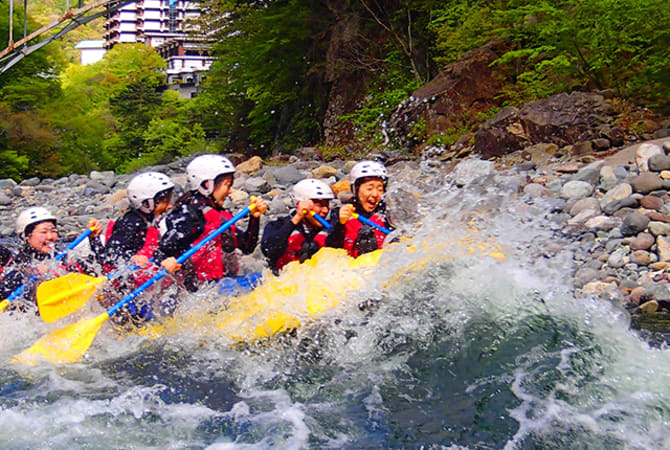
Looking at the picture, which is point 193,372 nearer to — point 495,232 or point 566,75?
point 495,232

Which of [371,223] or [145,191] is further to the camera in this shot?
[371,223]

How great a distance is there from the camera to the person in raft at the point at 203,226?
5.50 meters

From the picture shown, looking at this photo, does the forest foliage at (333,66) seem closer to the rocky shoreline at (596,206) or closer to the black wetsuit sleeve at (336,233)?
the rocky shoreline at (596,206)

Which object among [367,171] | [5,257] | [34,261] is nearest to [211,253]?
[367,171]

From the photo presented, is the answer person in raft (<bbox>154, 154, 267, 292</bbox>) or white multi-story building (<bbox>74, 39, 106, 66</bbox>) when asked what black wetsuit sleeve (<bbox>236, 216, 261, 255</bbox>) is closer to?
person in raft (<bbox>154, 154, 267, 292</bbox>)

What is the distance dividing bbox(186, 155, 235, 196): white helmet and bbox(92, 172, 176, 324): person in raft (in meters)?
0.30

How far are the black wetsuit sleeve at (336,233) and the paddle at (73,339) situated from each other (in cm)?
110

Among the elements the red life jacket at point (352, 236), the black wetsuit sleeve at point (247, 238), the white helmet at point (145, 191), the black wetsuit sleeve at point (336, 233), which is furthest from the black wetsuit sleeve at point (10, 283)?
the red life jacket at point (352, 236)

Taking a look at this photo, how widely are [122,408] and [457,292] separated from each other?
253 centimetres

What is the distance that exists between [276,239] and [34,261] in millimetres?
2224

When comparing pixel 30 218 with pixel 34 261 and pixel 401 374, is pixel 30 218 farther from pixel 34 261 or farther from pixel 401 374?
pixel 401 374

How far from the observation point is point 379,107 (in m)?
15.6

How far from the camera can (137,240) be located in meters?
5.64

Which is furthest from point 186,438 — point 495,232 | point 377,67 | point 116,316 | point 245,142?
point 245,142
